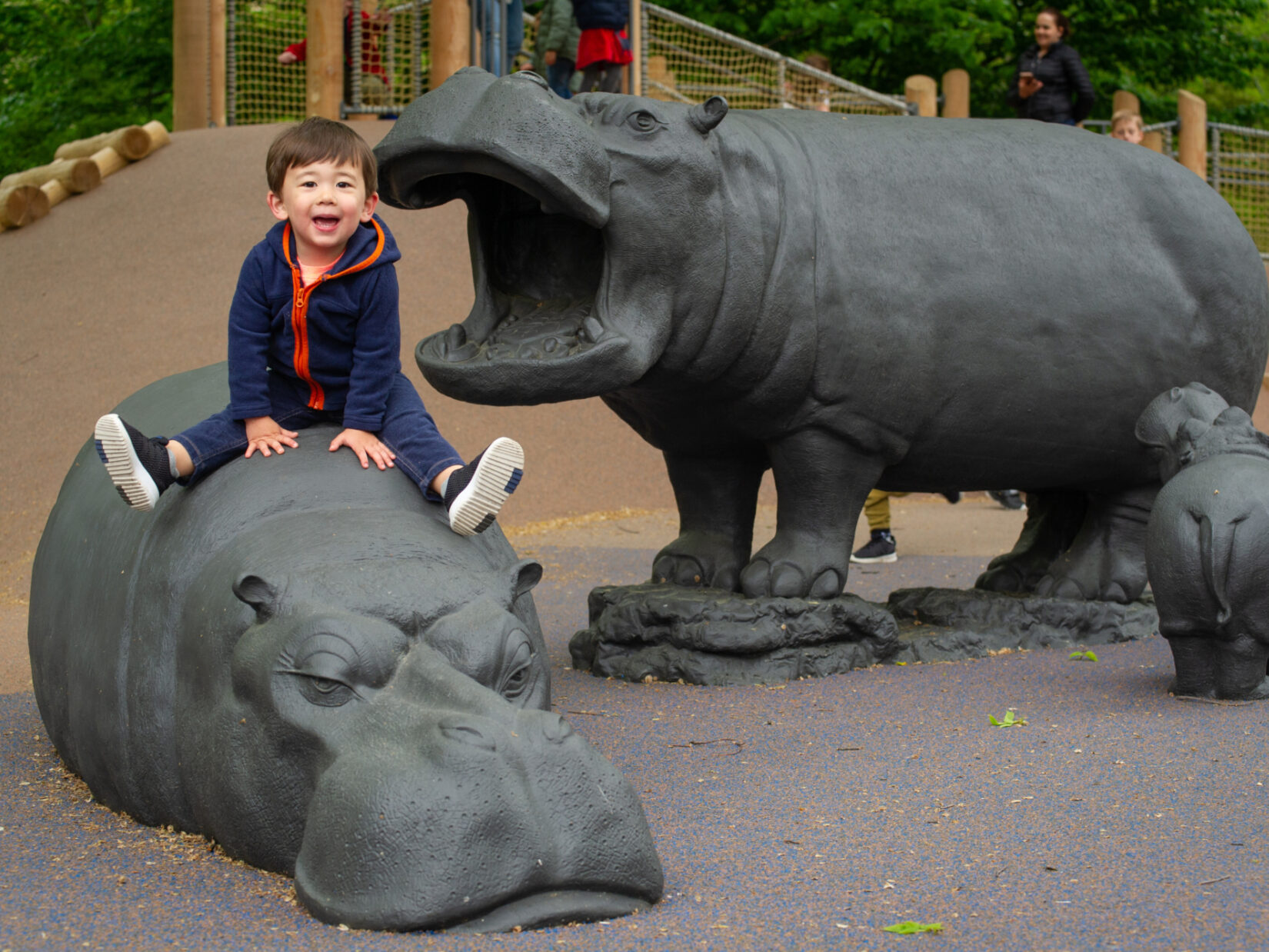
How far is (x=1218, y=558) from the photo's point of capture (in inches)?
161

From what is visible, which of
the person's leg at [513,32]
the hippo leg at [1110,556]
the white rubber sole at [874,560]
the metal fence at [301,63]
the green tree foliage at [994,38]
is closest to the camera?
the hippo leg at [1110,556]

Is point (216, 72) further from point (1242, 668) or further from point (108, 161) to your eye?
point (1242, 668)

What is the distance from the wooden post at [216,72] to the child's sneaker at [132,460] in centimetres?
1049

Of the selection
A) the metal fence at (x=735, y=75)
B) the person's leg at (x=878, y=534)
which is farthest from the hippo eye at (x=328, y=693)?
the metal fence at (x=735, y=75)

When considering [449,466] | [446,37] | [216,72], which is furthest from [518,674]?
[216,72]

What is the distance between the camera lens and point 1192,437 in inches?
177

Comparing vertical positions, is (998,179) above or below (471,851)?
above

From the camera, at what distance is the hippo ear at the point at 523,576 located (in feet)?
10.3

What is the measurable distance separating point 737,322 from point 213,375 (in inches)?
62.9

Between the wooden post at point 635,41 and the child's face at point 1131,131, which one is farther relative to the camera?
the wooden post at point 635,41

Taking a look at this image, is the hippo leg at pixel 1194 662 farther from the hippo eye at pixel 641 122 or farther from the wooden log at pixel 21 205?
the wooden log at pixel 21 205

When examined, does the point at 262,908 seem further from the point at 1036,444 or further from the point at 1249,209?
the point at 1249,209

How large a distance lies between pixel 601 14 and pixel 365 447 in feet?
27.6

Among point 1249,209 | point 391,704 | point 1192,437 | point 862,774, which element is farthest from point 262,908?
point 1249,209
